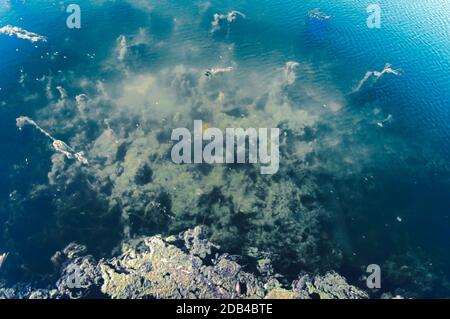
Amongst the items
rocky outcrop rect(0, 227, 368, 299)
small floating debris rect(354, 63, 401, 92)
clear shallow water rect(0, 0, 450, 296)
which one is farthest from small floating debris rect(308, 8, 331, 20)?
rocky outcrop rect(0, 227, 368, 299)

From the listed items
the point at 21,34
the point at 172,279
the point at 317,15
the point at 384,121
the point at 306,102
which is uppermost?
the point at 317,15

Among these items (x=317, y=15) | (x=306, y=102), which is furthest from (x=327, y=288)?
(x=317, y=15)

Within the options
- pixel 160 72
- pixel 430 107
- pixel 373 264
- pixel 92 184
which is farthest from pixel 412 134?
pixel 92 184

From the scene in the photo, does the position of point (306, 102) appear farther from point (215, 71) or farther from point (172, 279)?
point (172, 279)

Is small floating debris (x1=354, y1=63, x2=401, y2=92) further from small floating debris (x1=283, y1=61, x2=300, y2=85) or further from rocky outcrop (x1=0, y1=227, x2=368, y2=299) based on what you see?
rocky outcrop (x1=0, y1=227, x2=368, y2=299)

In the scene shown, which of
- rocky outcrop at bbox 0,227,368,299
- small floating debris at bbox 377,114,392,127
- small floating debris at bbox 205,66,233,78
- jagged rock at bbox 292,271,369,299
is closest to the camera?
rocky outcrop at bbox 0,227,368,299

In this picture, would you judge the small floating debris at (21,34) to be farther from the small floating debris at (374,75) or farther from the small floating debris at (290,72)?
the small floating debris at (374,75)

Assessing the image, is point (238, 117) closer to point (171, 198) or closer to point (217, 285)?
point (171, 198)
